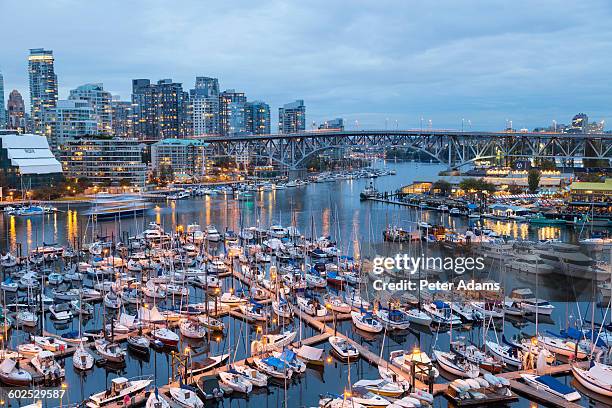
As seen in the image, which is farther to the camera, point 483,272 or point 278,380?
point 483,272

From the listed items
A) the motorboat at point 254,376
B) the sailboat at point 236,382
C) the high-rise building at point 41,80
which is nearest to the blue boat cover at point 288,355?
the motorboat at point 254,376

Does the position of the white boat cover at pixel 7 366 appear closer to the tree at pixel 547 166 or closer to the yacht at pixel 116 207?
the yacht at pixel 116 207

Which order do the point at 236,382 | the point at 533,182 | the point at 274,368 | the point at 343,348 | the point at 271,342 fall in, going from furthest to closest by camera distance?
the point at 533,182
the point at 271,342
the point at 343,348
the point at 274,368
the point at 236,382

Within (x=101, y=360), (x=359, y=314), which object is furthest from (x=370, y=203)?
(x=101, y=360)

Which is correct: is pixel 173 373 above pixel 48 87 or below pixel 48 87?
below

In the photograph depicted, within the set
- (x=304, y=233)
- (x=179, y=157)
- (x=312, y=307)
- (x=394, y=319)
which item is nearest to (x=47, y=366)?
(x=312, y=307)

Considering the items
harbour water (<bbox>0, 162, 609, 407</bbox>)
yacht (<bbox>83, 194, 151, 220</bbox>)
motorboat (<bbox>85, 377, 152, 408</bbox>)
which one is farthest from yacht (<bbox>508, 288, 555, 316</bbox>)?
yacht (<bbox>83, 194, 151, 220</bbox>)

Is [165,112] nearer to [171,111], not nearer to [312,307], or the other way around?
[171,111]

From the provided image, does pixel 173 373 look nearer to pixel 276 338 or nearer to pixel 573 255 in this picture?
pixel 276 338
